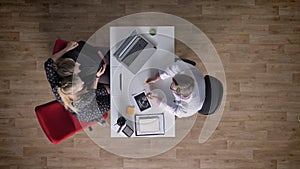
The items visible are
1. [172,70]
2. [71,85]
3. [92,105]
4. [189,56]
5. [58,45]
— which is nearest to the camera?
[71,85]

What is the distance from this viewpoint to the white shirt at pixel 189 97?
10.4 feet

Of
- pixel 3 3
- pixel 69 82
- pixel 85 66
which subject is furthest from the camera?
pixel 3 3

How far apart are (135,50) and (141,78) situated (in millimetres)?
233

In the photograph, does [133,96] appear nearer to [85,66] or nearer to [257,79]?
[85,66]

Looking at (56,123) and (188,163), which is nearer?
(56,123)

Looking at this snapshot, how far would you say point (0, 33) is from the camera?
394 cm

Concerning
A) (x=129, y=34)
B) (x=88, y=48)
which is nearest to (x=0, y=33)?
(x=88, y=48)

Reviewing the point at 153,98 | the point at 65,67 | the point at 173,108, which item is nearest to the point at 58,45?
the point at 65,67

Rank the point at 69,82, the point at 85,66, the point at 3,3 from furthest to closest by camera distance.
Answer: the point at 3,3 < the point at 85,66 < the point at 69,82

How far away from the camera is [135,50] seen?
320 cm

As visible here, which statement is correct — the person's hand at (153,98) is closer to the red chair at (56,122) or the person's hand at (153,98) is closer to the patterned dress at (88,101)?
the patterned dress at (88,101)

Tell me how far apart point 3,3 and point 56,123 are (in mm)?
1443

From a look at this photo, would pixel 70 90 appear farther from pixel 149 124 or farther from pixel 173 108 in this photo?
pixel 173 108

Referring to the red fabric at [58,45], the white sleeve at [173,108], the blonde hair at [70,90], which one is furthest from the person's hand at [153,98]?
the red fabric at [58,45]
